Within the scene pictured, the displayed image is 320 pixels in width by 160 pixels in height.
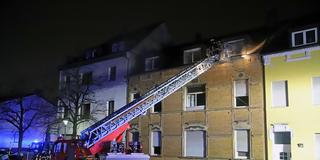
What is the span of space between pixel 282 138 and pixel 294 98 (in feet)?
8.51

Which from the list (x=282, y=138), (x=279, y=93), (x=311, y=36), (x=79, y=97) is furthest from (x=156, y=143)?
(x=311, y=36)

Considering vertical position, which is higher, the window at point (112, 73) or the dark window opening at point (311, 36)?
the dark window opening at point (311, 36)

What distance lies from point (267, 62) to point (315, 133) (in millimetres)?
5416

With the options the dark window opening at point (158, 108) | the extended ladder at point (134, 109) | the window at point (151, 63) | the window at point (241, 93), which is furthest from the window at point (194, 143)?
the window at point (151, 63)

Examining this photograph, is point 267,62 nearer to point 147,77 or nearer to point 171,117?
point 171,117

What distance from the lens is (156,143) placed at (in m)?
31.5

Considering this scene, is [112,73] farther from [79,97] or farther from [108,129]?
[108,129]

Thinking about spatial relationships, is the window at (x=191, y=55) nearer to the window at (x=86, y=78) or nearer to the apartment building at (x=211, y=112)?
the apartment building at (x=211, y=112)

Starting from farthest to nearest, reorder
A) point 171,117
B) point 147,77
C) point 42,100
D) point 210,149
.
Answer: point 42,100
point 147,77
point 171,117
point 210,149

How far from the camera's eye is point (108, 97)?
36.2m

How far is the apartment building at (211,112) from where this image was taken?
2627 cm

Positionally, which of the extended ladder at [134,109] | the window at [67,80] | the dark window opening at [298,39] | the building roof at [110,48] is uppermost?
the building roof at [110,48]

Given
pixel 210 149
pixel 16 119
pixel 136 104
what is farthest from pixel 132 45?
pixel 16 119

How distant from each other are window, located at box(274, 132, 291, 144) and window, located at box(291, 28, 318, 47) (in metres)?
5.64
